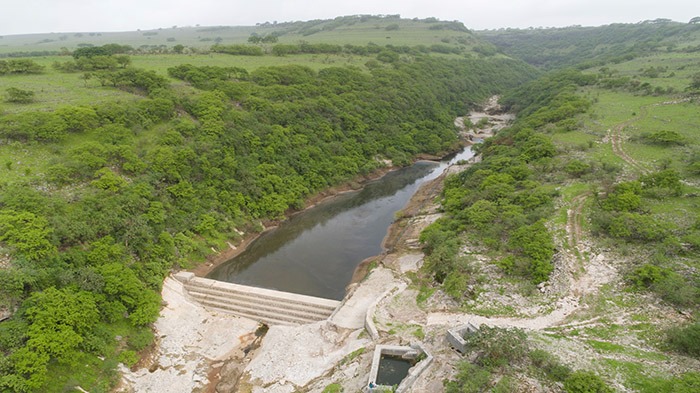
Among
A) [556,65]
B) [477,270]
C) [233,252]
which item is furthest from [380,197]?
[556,65]

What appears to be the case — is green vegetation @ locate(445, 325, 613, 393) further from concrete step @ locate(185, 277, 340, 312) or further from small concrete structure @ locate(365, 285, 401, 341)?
concrete step @ locate(185, 277, 340, 312)

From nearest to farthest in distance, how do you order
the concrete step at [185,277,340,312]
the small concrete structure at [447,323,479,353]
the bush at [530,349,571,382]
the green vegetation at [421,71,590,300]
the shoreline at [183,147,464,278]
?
the bush at [530,349,571,382]
the small concrete structure at [447,323,479,353]
the green vegetation at [421,71,590,300]
the concrete step at [185,277,340,312]
the shoreline at [183,147,464,278]

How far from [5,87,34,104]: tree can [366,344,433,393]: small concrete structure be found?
48.1m

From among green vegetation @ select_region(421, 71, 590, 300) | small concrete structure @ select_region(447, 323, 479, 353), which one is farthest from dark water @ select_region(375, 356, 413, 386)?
green vegetation @ select_region(421, 71, 590, 300)

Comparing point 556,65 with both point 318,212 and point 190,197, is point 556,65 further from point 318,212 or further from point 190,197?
point 190,197

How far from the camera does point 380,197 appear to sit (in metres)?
57.2

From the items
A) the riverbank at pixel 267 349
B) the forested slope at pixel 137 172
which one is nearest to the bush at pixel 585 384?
the riverbank at pixel 267 349

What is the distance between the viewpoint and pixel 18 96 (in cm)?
4256

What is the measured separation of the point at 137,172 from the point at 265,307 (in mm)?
19810

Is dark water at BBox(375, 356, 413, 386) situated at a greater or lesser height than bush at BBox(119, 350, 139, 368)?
greater

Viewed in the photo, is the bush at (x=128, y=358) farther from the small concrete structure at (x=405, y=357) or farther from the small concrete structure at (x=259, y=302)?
the small concrete structure at (x=405, y=357)

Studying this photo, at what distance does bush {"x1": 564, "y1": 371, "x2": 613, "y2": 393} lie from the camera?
1728 cm

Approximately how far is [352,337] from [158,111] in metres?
36.9

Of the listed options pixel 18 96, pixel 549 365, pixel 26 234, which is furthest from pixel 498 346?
pixel 18 96
